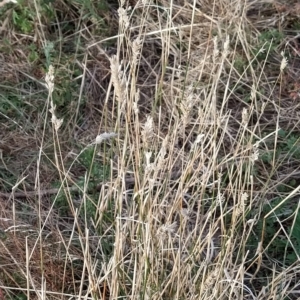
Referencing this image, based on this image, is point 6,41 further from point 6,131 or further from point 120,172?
point 120,172

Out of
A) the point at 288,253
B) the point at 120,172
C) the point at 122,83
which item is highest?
the point at 122,83

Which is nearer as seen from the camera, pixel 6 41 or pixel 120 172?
pixel 120 172

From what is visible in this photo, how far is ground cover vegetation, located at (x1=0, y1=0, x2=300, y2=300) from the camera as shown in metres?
1.87

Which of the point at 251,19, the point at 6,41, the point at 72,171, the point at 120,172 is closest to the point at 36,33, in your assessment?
the point at 6,41

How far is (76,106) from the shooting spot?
2816 mm

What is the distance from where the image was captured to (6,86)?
113 inches

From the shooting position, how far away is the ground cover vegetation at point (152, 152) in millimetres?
1867

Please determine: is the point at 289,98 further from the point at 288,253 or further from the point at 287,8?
the point at 288,253

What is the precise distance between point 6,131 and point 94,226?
83cm

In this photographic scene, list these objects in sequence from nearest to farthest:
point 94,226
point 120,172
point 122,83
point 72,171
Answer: point 122,83 < point 120,172 < point 94,226 < point 72,171

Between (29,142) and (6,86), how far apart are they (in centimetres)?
31

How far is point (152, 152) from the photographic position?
211cm

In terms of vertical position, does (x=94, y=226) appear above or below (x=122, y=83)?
below

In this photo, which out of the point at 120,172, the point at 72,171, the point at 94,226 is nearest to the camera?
the point at 120,172
